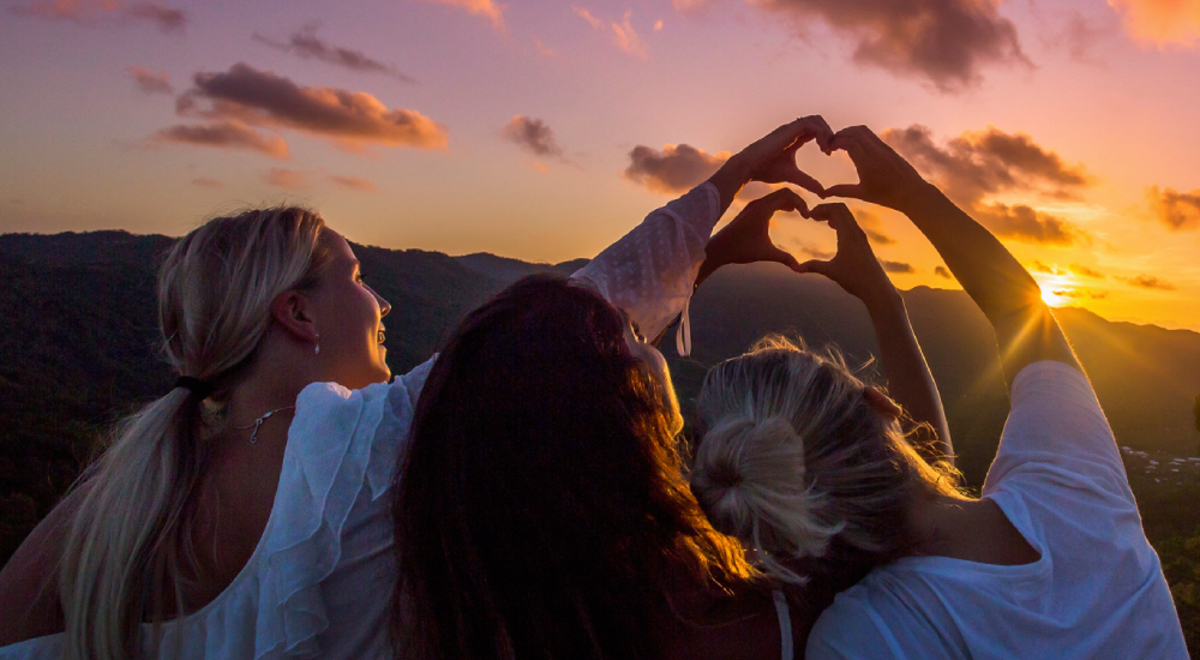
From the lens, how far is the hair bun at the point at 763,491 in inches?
55.1

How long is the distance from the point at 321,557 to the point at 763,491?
0.88 m

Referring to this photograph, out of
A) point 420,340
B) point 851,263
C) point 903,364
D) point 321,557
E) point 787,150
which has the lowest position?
point 420,340

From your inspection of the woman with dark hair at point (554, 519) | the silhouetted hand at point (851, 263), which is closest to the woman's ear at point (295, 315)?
the woman with dark hair at point (554, 519)

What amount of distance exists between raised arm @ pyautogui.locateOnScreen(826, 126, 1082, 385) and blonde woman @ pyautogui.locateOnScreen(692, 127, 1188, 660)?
97 mm

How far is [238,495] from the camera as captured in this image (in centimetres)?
144

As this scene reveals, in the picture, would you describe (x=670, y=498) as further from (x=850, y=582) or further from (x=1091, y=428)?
(x=1091, y=428)

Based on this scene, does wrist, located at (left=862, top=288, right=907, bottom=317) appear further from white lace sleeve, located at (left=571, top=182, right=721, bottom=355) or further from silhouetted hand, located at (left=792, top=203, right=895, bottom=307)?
white lace sleeve, located at (left=571, top=182, right=721, bottom=355)

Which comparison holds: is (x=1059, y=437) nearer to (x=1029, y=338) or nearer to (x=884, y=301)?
(x=1029, y=338)

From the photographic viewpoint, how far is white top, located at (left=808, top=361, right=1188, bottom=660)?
4.50 ft

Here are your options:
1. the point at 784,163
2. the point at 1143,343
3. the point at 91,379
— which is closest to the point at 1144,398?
the point at 1143,343

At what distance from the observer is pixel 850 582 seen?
147 cm

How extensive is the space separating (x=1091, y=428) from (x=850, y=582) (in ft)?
2.25

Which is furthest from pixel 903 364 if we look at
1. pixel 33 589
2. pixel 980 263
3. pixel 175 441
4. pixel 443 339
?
pixel 33 589

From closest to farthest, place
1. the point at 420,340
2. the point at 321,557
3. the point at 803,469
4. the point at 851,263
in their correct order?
1. the point at 321,557
2. the point at 803,469
3. the point at 851,263
4. the point at 420,340
